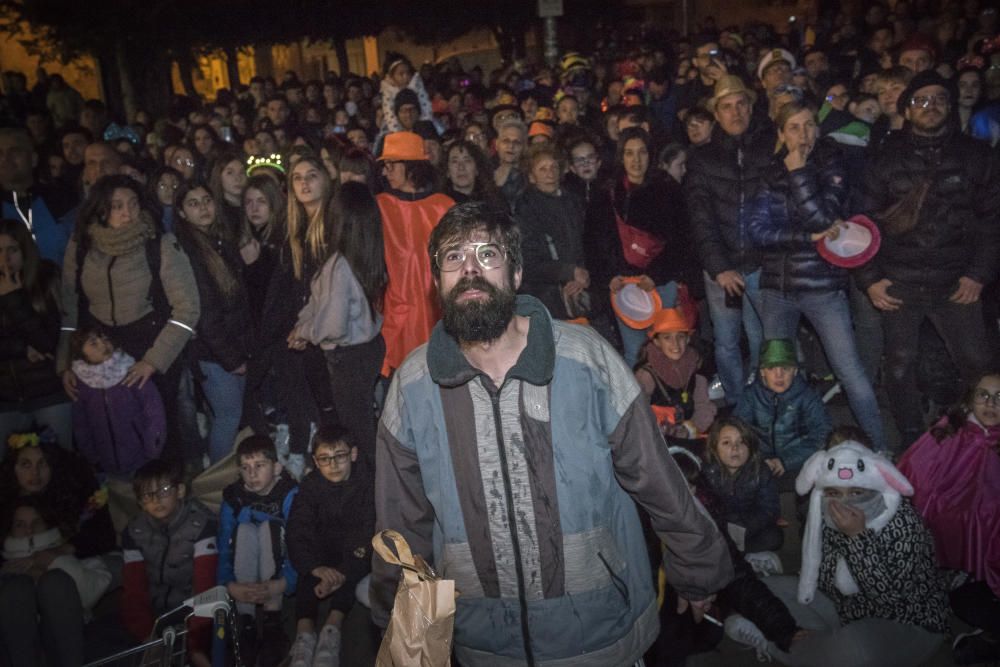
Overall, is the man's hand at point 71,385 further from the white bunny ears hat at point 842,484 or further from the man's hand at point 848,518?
the man's hand at point 848,518

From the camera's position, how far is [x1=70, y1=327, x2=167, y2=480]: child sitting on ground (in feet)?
17.1

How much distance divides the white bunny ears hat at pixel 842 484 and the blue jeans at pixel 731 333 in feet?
5.84

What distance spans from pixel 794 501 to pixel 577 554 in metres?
3.22

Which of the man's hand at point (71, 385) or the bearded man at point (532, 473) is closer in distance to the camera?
the bearded man at point (532, 473)

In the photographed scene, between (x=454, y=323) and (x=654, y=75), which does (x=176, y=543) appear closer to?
(x=454, y=323)

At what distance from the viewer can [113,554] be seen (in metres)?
4.89

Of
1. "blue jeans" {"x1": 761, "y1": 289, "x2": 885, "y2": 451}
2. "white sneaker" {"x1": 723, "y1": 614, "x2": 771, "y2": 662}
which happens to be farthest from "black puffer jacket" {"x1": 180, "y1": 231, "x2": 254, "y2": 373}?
"blue jeans" {"x1": 761, "y1": 289, "x2": 885, "y2": 451}

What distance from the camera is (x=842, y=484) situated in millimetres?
3814

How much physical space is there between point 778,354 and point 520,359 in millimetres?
3199

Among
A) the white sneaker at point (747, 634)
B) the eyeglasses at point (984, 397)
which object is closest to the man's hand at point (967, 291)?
the eyeglasses at point (984, 397)

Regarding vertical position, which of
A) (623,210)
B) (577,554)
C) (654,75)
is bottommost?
(577,554)

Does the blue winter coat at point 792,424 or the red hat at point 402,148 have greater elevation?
the red hat at point 402,148

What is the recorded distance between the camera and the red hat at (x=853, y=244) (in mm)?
5094

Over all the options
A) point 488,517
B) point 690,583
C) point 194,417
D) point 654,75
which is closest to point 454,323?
point 488,517
